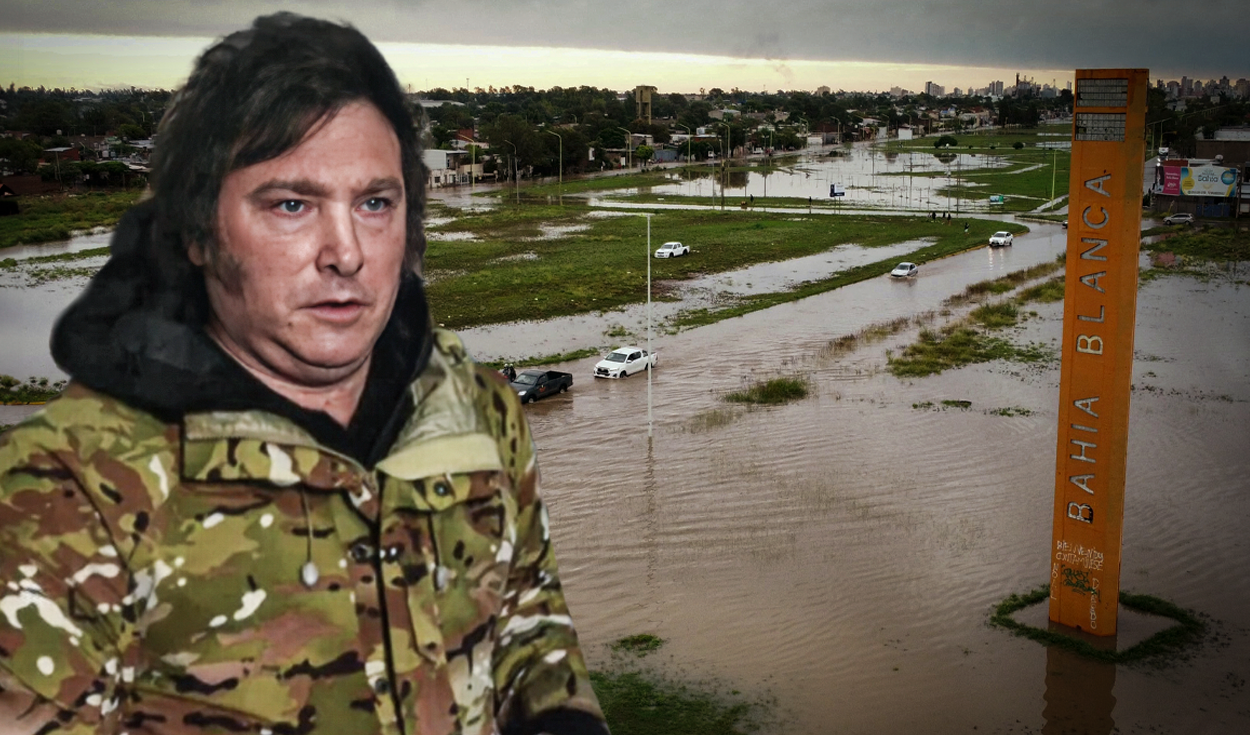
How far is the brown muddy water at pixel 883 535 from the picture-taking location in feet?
34.1

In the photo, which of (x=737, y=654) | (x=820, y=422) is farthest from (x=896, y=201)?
(x=737, y=654)

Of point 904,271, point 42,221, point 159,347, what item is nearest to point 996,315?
point 904,271

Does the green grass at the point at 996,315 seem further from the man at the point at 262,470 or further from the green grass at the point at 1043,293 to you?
the man at the point at 262,470

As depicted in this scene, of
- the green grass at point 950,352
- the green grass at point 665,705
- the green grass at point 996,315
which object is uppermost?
the green grass at point 996,315

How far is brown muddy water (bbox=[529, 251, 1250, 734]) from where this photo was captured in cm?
1039

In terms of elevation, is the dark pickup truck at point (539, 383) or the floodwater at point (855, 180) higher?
the floodwater at point (855, 180)

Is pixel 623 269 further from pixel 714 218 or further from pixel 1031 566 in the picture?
pixel 1031 566

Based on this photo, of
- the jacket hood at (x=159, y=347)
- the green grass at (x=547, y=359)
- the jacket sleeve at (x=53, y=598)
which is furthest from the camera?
the green grass at (x=547, y=359)

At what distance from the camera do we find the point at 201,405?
1.38 m

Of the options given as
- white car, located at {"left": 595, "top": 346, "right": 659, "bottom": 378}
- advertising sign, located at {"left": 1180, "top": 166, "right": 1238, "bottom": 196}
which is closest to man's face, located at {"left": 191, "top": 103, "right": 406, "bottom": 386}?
white car, located at {"left": 595, "top": 346, "right": 659, "bottom": 378}

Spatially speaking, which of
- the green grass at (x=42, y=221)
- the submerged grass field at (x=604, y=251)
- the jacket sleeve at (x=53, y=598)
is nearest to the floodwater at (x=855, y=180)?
the submerged grass field at (x=604, y=251)

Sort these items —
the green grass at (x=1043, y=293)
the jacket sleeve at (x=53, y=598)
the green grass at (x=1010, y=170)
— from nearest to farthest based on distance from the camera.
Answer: the jacket sleeve at (x=53, y=598), the green grass at (x=1043, y=293), the green grass at (x=1010, y=170)

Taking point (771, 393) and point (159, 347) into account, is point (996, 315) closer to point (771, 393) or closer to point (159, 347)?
point (771, 393)

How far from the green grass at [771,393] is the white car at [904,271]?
1456 centimetres
